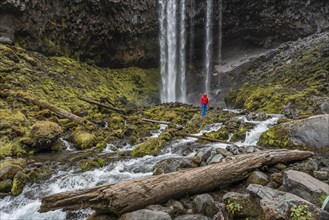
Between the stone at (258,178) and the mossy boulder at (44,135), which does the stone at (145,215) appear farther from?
the mossy boulder at (44,135)

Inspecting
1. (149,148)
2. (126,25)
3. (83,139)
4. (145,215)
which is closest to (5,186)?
(145,215)

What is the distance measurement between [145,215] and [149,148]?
646 cm

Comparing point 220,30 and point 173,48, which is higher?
point 220,30

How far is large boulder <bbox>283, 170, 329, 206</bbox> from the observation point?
201 inches

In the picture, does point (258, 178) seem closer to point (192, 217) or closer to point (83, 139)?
point (192, 217)

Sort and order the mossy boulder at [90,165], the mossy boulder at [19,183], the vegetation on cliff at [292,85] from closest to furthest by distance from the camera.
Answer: the mossy boulder at [19,183] < the mossy boulder at [90,165] < the vegetation on cliff at [292,85]

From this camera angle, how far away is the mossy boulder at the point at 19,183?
24.5 ft

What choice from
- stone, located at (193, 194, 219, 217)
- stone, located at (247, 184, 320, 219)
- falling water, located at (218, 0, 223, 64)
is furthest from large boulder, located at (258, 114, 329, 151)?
falling water, located at (218, 0, 223, 64)

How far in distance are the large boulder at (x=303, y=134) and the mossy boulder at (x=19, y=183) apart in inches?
363

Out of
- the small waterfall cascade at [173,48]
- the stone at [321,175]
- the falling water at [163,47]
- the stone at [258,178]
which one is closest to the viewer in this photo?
the stone at [258,178]

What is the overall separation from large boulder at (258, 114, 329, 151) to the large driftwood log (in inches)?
150

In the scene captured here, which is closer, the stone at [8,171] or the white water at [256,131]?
the stone at [8,171]

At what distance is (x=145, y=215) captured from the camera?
482 cm

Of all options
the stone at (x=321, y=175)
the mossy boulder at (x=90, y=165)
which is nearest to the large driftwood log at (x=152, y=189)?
the stone at (x=321, y=175)
